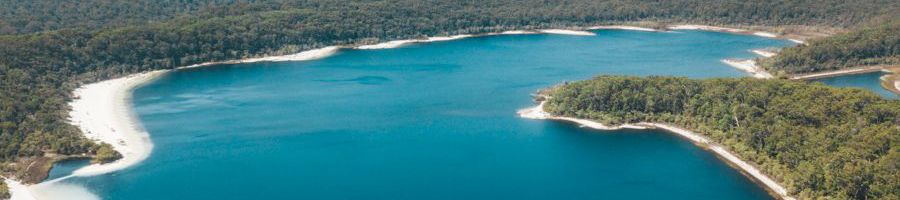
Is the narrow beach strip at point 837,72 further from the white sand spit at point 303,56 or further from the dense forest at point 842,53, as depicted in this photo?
the white sand spit at point 303,56

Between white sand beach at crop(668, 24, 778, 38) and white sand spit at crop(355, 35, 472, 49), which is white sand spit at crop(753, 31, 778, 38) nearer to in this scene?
white sand beach at crop(668, 24, 778, 38)

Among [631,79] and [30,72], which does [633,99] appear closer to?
[631,79]

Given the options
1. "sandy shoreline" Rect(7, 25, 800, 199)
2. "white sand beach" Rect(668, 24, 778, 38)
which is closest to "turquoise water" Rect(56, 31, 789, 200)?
"sandy shoreline" Rect(7, 25, 800, 199)

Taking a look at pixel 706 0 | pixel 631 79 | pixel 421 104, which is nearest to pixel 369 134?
pixel 421 104

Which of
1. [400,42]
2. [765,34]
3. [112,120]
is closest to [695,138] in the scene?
[112,120]

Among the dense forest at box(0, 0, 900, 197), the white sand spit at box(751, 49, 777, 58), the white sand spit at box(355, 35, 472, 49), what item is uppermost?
the dense forest at box(0, 0, 900, 197)

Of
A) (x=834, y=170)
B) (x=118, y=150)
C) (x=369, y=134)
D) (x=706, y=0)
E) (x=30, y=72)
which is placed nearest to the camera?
(x=834, y=170)
